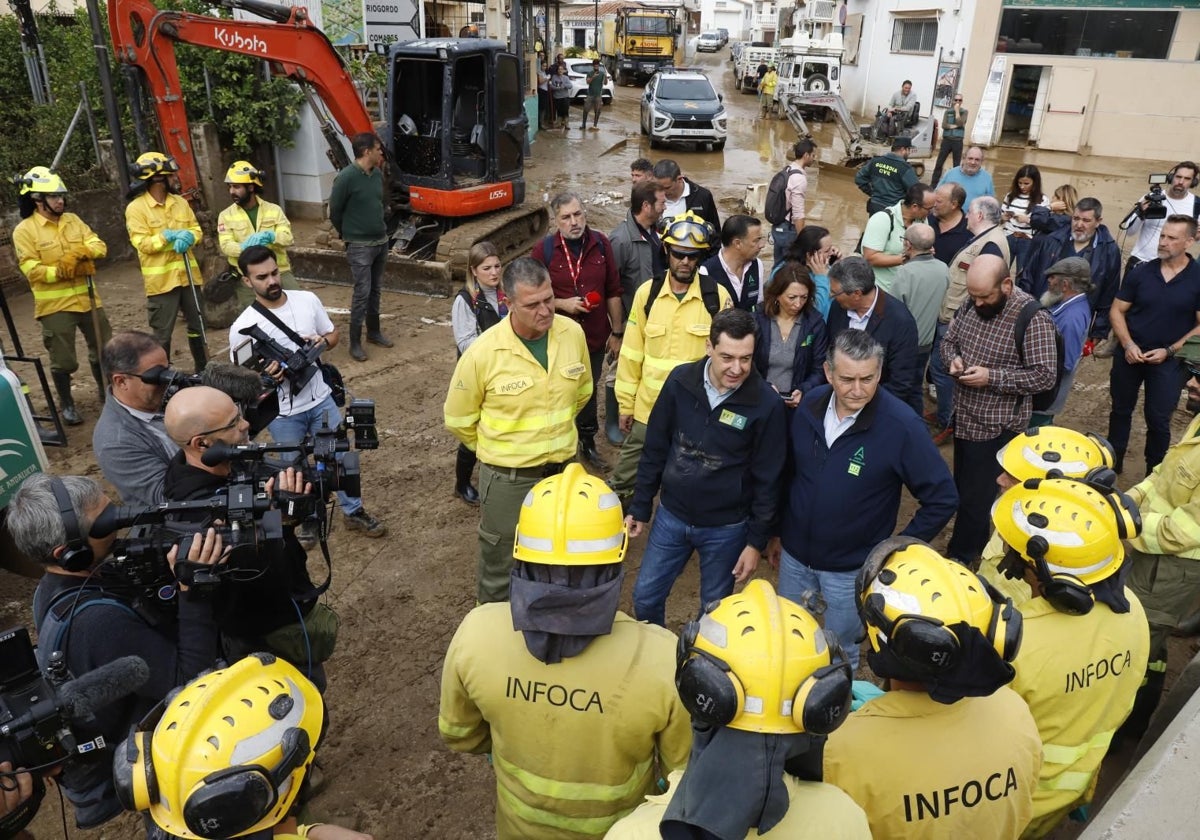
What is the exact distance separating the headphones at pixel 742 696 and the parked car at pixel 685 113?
17.9 m

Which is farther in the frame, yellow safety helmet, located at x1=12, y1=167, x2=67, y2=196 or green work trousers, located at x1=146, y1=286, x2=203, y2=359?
green work trousers, located at x1=146, y1=286, x2=203, y2=359

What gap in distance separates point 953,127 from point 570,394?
43.3 feet

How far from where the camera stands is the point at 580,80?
25.0m

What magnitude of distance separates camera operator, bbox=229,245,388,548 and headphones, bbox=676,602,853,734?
3.34 m

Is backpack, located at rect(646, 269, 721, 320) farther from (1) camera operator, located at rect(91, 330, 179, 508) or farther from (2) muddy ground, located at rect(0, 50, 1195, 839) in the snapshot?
(1) camera operator, located at rect(91, 330, 179, 508)

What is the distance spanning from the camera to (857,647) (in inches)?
137

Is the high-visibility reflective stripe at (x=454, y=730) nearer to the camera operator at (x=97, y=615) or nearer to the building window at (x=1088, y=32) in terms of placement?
the camera operator at (x=97, y=615)

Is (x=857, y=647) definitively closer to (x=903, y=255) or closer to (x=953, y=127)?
(x=903, y=255)

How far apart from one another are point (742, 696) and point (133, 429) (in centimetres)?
297

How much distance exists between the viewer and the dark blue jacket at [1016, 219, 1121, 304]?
253 inches

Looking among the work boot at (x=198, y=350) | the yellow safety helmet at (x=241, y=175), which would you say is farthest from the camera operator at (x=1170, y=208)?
the work boot at (x=198, y=350)

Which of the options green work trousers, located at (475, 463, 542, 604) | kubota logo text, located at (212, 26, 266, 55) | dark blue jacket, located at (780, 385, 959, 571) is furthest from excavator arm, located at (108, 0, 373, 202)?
dark blue jacket, located at (780, 385, 959, 571)

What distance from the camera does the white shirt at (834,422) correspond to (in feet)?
10.6

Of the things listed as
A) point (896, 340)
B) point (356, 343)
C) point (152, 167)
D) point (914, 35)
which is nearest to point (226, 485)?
point (896, 340)
